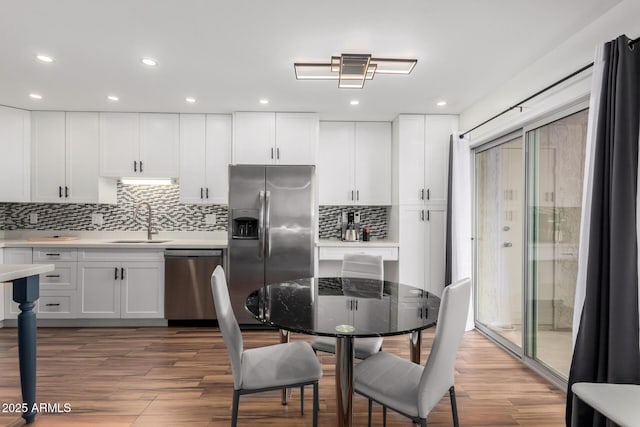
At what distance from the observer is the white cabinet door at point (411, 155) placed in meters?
4.09

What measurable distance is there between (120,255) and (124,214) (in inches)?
32.5

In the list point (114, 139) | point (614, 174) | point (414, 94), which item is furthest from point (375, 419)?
point (114, 139)

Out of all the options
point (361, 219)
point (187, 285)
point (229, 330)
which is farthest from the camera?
point (361, 219)

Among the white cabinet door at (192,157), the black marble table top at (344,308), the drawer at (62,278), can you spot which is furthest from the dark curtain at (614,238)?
the drawer at (62,278)

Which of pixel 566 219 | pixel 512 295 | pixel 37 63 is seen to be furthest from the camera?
pixel 512 295

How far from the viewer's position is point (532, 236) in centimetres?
294

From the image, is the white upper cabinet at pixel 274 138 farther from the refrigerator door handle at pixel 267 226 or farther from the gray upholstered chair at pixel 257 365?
the gray upholstered chair at pixel 257 365

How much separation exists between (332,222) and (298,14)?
114 inches

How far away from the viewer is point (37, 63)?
279 centimetres

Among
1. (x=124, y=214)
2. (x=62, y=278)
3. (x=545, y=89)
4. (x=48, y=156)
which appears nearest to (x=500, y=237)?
(x=545, y=89)

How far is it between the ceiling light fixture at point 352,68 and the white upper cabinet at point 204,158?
1.69 metres

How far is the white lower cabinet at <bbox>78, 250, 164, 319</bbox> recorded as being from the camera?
12.5ft

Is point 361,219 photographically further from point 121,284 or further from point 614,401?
point 614,401

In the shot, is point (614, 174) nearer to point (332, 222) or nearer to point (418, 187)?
point (418, 187)
